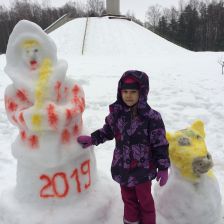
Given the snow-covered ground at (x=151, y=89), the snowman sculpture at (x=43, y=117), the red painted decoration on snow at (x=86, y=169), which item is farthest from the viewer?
the snow-covered ground at (x=151, y=89)

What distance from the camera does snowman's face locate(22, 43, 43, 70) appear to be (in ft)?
7.89

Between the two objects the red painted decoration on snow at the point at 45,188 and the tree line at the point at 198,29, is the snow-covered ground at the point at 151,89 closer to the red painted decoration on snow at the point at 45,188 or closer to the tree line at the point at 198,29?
the red painted decoration on snow at the point at 45,188

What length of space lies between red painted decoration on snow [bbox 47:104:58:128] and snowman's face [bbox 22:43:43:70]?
366 millimetres

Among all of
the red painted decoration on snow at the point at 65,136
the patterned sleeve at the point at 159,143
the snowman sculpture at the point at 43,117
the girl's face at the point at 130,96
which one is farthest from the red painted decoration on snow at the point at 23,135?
the patterned sleeve at the point at 159,143

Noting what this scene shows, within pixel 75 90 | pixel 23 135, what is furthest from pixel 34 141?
pixel 75 90

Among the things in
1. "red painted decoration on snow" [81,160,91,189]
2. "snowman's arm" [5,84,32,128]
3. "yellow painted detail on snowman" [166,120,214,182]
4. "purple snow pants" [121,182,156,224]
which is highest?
"snowman's arm" [5,84,32,128]

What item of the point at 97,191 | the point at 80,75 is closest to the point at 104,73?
the point at 80,75

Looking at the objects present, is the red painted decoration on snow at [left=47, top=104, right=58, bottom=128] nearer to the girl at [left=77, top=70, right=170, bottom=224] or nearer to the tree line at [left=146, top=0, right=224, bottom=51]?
the girl at [left=77, top=70, right=170, bottom=224]

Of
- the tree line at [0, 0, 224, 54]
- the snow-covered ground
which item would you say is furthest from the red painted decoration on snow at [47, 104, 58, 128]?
the tree line at [0, 0, 224, 54]

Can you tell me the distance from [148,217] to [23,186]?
3.24ft

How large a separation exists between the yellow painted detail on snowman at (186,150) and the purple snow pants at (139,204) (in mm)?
346

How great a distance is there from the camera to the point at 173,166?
2.61 m

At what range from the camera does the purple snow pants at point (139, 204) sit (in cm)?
232

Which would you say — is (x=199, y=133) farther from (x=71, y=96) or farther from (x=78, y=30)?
(x=78, y=30)
